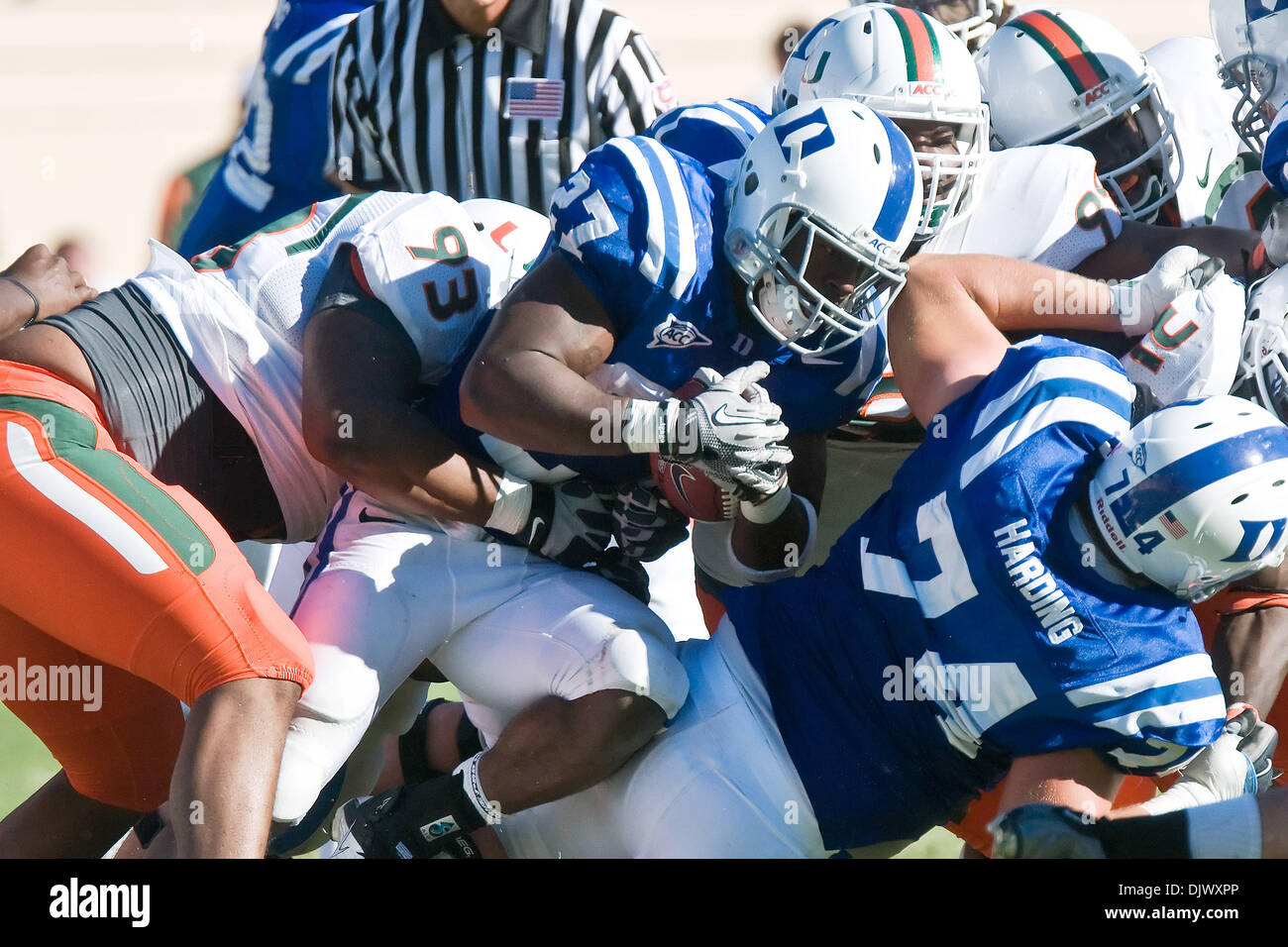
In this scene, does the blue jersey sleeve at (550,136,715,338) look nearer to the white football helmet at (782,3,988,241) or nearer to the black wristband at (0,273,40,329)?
the white football helmet at (782,3,988,241)

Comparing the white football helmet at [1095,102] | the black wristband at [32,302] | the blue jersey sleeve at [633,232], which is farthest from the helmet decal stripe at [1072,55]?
the black wristband at [32,302]

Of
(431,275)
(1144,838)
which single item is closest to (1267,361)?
(1144,838)

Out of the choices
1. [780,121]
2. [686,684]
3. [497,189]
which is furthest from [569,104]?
[686,684]

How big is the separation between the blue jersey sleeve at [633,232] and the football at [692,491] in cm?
17

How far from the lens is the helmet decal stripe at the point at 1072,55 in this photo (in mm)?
3439

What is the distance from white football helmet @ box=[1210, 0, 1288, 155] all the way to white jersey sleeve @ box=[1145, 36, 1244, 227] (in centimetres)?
14

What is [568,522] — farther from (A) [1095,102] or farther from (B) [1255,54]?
(B) [1255,54]

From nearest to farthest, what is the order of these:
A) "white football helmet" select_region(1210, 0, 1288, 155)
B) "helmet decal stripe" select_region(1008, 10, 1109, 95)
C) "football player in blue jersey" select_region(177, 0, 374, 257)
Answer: "helmet decal stripe" select_region(1008, 10, 1109, 95)
"white football helmet" select_region(1210, 0, 1288, 155)
"football player in blue jersey" select_region(177, 0, 374, 257)

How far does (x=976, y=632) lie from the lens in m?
2.41

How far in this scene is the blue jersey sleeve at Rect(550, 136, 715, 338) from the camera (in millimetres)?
2566

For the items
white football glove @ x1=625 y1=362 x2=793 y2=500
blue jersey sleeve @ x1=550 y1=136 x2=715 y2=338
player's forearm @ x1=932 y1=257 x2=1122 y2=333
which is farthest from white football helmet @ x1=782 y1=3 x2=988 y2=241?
white football glove @ x1=625 y1=362 x2=793 y2=500

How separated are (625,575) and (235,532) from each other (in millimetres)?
719

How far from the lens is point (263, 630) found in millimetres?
2342

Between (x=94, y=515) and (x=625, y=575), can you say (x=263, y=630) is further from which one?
(x=625, y=575)
